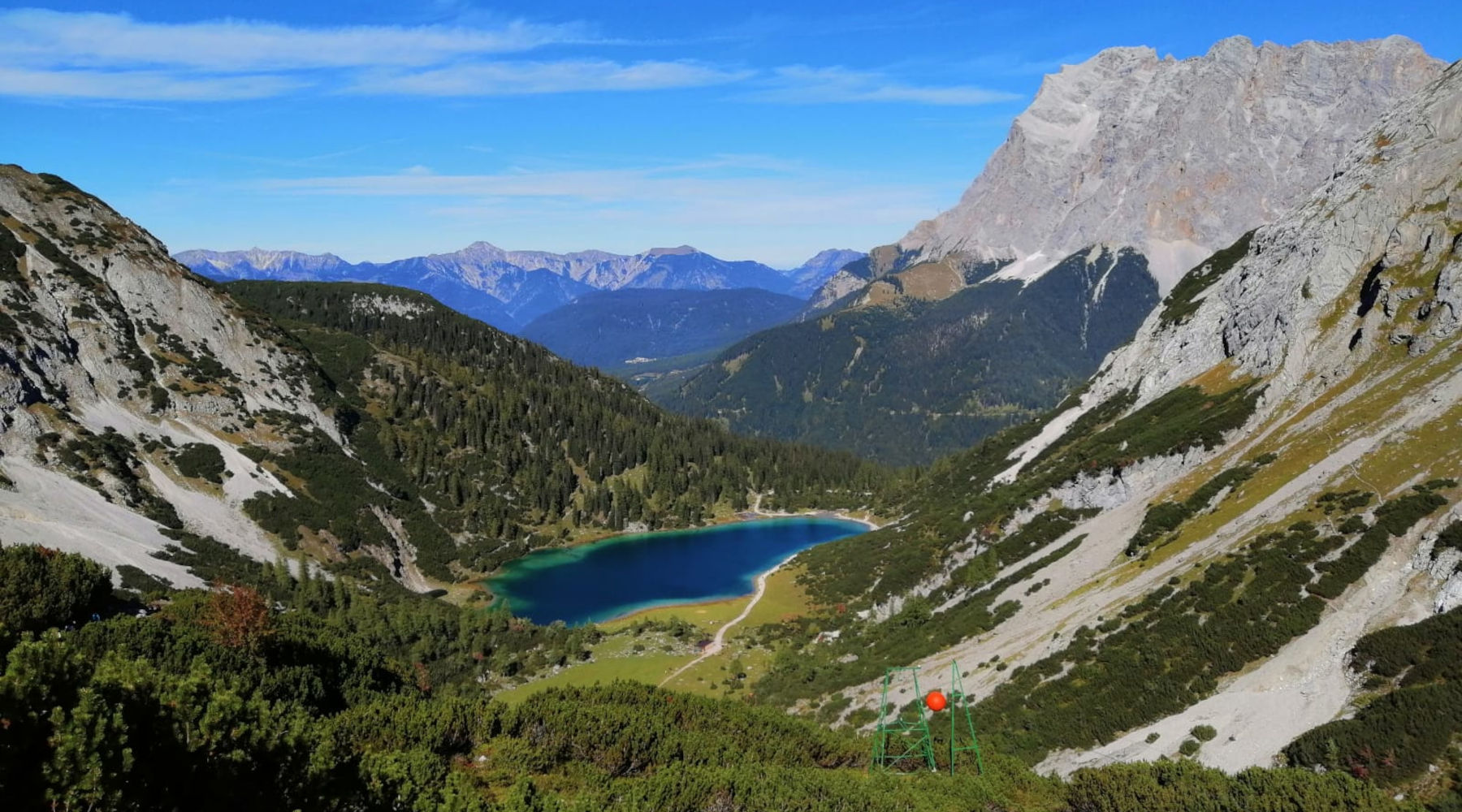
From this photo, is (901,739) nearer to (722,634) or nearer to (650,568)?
(722,634)

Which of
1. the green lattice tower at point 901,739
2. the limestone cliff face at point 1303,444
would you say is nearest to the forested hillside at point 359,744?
the green lattice tower at point 901,739

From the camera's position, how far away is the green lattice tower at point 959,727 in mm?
34628

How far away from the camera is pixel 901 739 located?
152ft

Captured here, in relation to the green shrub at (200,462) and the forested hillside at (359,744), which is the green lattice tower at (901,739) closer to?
the forested hillside at (359,744)

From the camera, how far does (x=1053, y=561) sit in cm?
7194

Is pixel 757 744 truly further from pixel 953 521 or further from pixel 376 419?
pixel 376 419

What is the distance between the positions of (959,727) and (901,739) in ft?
16.7

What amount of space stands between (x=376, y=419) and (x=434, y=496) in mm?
26061

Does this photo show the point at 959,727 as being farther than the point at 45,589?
Yes

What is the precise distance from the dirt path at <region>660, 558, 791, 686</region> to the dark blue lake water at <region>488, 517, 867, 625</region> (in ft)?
12.7

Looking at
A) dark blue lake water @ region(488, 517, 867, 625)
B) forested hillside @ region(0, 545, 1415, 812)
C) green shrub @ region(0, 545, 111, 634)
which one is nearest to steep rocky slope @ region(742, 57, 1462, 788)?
forested hillside @ region(0, 545, 1415, 812)

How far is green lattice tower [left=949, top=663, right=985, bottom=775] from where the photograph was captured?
34628mm

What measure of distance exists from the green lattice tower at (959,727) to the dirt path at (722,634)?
107 feet

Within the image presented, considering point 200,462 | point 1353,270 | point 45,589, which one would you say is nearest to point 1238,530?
point 1353,270
